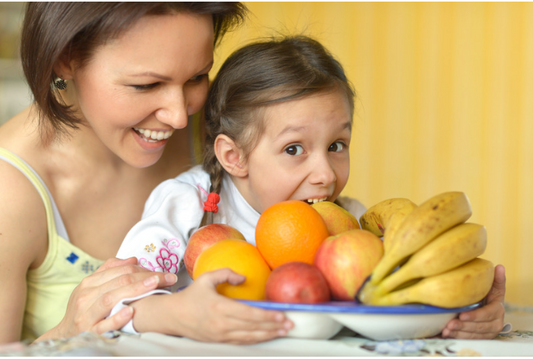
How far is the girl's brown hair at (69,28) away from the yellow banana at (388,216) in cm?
61

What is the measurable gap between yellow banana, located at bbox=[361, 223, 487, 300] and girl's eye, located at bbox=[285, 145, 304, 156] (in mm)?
526

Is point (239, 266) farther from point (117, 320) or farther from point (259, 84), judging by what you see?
point (259, 84)

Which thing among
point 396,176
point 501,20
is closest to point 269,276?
point 396,176

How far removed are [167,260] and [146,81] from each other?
1.33 ft

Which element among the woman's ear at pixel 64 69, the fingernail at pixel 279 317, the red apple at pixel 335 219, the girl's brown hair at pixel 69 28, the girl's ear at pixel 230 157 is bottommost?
the fingernail at pixel 279 317

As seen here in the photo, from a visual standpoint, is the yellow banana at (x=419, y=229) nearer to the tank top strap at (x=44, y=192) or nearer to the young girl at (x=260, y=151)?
the young girl at (x=260, y=151)

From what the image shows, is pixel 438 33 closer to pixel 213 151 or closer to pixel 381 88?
pixel 381 88

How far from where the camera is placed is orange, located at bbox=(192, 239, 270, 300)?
803mm

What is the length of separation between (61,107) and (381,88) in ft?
8.59

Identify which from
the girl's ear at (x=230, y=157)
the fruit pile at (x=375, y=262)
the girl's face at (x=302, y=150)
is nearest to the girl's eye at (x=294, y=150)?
the girl's face at (x=302, y=150)

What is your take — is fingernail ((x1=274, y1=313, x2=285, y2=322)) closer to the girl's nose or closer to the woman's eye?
the girl's nose

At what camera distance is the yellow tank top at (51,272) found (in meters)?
1.28

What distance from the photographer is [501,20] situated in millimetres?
3266

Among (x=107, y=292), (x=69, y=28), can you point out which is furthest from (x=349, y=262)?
(x=69, y=28)
